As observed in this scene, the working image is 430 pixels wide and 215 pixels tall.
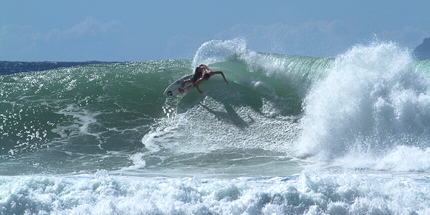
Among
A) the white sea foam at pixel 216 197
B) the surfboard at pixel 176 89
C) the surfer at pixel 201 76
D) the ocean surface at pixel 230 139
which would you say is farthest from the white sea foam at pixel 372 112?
the surfboard at pixel 176 89

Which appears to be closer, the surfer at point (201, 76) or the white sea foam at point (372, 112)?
the white sea foam at point (372, 112)

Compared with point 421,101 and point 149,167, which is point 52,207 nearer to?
point 149,167

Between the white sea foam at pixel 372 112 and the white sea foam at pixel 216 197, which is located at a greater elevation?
the white sea foam at pixel 372 112

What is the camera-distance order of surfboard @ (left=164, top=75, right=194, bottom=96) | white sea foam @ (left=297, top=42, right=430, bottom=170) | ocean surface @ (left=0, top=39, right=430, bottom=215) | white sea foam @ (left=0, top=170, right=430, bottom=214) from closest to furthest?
white sea foam @ (left=0, top=170, right=430, bottom=214), ocean surface @ (left=0, top=39, right=430, bottom=215), white sea foam @ (left=297, top=42, right=430, bottom=170), surfboard @ (left=164, top=75, right=194, bottom=96)

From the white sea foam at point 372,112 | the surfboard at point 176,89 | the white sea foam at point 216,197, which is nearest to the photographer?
the white sea foam at point 216,197

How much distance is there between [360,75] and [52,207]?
7.38m

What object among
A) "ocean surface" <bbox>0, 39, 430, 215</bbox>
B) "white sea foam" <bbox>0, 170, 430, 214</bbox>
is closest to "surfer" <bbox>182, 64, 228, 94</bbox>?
"ocean surface" <bbox>0, 39, 430, 215</bbox>

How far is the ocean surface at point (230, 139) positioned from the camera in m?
4.11

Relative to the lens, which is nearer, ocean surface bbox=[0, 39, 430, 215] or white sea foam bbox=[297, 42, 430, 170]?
ocean surface bbox=[0, 39, 430, 215]

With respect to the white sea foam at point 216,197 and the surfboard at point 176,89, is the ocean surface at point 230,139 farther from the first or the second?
the surfboard at point 176,89

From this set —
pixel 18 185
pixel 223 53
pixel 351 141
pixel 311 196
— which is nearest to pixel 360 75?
pixel 351 141

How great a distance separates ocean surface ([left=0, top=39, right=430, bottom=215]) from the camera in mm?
4105

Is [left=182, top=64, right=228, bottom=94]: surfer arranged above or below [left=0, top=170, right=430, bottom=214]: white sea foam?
above

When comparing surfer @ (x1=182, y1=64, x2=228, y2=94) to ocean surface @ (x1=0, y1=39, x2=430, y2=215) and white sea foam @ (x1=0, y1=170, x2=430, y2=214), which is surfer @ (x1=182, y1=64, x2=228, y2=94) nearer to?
ocean surface @ (x1=0, y1=39, x2=430, y2=215)
